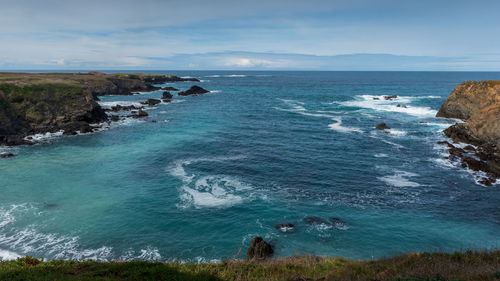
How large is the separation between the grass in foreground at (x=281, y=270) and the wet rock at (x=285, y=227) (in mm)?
7423

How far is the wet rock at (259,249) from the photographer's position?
2189 cm

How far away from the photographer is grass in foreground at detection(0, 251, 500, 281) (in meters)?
14.0

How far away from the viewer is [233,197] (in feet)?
105

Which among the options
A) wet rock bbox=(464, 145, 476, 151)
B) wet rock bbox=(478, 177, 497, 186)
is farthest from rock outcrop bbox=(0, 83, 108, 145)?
wet rock bbox=(464, 145, 476, 151)

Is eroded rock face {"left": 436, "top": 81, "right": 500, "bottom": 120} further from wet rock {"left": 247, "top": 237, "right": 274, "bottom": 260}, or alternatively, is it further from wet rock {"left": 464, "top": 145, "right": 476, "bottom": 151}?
wet rock {"left": 247, "top": 237, "right": 274, "bottom": 260}

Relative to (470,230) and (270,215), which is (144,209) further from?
(470,230)

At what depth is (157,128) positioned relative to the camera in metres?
66.3

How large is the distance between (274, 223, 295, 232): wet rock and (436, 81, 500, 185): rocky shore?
2661 cm

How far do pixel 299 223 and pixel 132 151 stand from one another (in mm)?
32871

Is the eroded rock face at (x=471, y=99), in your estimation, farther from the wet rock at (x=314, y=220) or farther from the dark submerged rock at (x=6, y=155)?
the dark submerged rock at (x=6, y=155)

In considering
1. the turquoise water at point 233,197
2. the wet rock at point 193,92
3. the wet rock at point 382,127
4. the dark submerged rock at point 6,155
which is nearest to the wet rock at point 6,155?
the dark submerged rock at point 6,155

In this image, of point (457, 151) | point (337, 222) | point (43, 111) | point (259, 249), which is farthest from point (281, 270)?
point (43, 111)

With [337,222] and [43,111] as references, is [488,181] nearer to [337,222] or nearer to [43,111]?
[337,222]

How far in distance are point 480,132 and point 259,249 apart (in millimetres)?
49125
